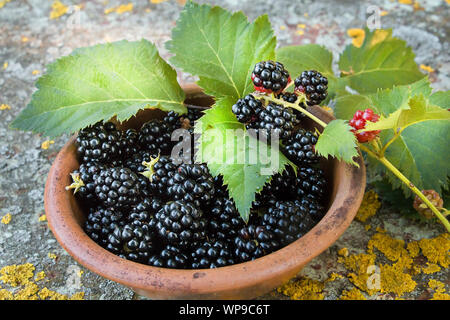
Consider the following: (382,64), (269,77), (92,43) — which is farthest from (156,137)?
(92,43)

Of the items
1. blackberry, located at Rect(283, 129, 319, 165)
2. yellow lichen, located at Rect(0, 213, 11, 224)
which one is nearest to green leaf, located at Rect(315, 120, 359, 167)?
blackberry, located at Rect(283, 129, 319, 165)

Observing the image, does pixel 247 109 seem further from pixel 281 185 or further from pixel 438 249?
pixel 438 249

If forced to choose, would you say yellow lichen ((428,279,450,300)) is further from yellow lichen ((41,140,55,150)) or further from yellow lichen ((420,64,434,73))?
yellow lichen ((41,140,55,150))

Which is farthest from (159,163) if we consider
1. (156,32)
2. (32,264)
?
(156,32)

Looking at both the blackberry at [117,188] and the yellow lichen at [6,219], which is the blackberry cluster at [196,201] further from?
the yellow lichen at [6,219]

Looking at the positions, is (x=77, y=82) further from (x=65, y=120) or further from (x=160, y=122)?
(x=160, y=122)

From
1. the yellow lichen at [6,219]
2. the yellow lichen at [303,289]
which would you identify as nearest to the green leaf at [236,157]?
the yellow lichen at [303,289]
